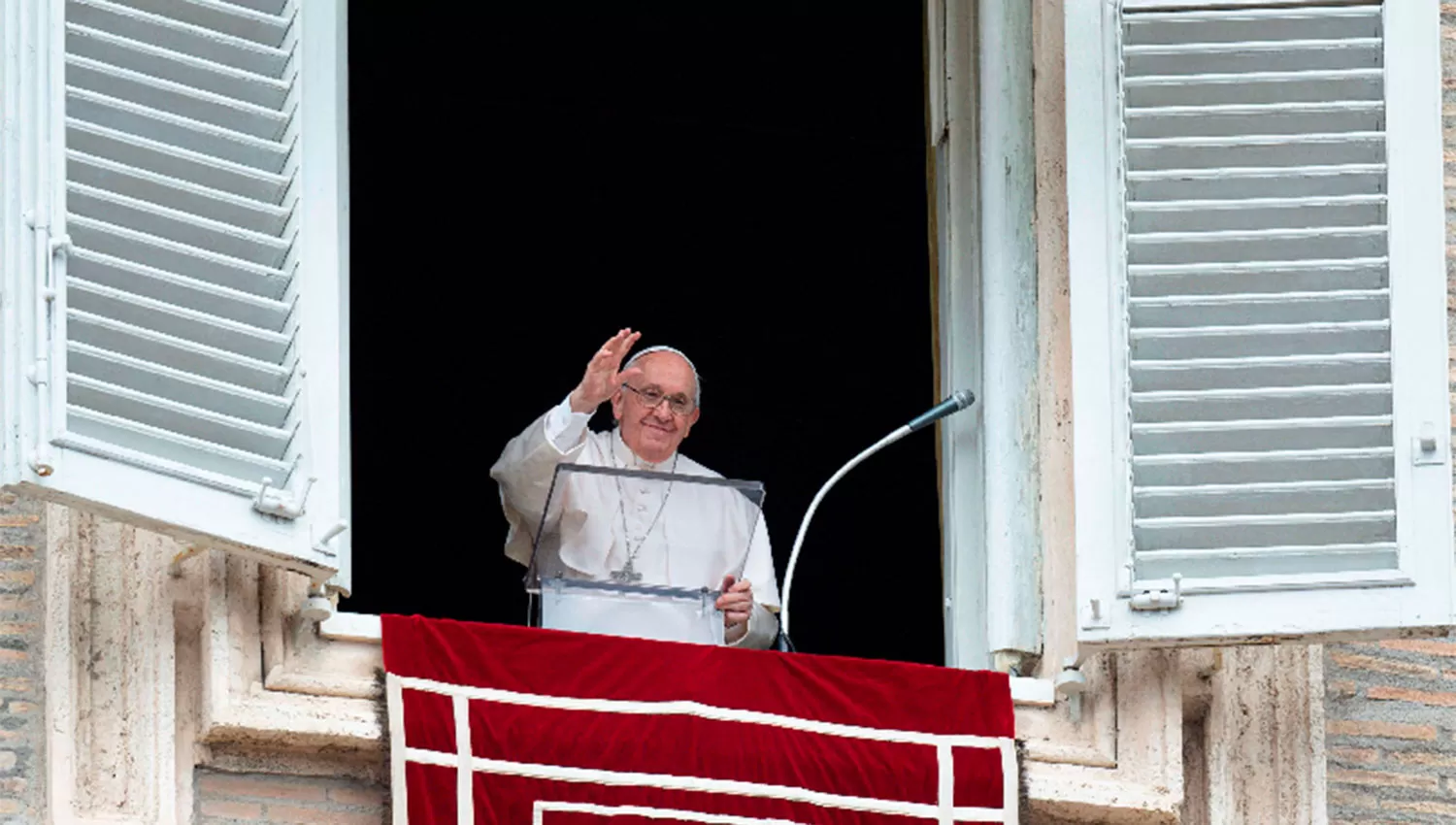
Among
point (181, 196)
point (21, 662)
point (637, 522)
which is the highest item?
point (181, 196)

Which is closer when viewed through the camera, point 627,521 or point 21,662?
point 21,662

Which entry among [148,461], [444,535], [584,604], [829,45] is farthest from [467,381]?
[148,461]

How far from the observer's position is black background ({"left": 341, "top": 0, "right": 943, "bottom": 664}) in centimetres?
1173

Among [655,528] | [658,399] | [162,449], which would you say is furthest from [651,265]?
[162,449]

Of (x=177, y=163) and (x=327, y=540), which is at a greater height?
(x=177, y=163)

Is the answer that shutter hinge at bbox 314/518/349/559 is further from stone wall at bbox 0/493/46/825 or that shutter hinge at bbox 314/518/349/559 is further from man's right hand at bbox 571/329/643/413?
man's right hand at bbox 571/329/643/413

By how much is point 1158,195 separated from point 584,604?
4.46ft

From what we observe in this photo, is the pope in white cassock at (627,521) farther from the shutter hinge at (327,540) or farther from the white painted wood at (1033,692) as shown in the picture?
the shutter hinge at (327,540)

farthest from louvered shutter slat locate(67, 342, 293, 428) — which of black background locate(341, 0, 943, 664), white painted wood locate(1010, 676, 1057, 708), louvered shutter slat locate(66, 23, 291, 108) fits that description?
black background locate(341, 0, 943, 664)

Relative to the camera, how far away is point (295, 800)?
340 inches

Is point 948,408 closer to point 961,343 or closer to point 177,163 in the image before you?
point 961,343

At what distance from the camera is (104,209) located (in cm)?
845

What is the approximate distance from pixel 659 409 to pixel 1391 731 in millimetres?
1886

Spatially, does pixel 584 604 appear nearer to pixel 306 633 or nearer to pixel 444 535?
pixel 306 633
